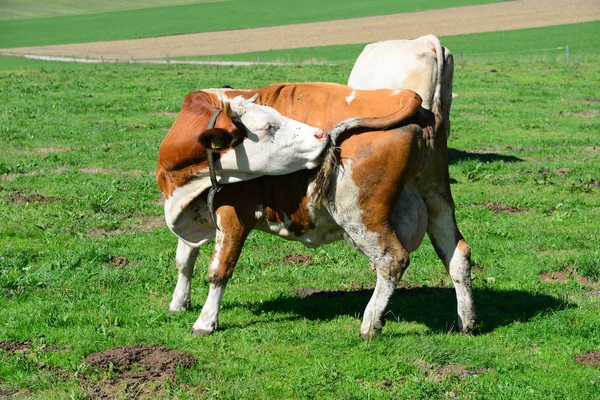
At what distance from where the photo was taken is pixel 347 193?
26.4ft

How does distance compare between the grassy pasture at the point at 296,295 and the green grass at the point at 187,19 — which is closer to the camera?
the grassy pasture at the point at 296,295

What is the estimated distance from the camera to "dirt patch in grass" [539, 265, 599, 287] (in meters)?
10.3

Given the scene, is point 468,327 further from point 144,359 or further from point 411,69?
point 411,69

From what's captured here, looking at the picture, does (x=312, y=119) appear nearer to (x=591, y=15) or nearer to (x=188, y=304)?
(x=188, y=304)

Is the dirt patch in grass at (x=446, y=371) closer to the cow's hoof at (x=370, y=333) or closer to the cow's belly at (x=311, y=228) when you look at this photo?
the cow's hoof at (x=370, y=333)

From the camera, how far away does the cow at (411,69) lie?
51.8 ft

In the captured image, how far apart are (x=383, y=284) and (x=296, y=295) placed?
1.95 meters

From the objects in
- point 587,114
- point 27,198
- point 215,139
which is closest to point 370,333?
point 215,139

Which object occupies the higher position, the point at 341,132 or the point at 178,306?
the point at 341,132

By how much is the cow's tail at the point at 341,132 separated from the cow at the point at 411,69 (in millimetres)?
7196

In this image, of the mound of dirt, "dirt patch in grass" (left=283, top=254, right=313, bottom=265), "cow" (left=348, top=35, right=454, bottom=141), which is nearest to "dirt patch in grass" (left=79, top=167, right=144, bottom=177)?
"cow" (left=348, top=35, right=454, bottom=141)

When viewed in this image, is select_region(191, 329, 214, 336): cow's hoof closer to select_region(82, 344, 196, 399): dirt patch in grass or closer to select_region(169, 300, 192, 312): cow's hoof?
select_region(82, 344, 196, 399): dirt patch in grass

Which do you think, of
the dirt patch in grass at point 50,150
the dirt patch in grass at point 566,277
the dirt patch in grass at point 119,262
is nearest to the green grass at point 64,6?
the dirt patch in grass at point 50,150

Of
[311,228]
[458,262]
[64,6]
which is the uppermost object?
[311,228]
